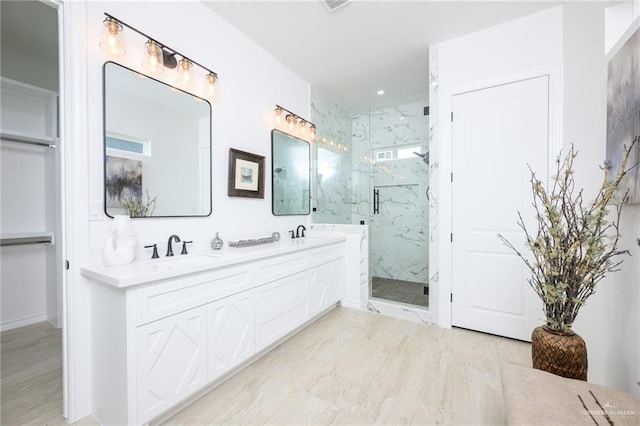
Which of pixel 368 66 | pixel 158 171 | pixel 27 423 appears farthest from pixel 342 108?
pixel 27 423

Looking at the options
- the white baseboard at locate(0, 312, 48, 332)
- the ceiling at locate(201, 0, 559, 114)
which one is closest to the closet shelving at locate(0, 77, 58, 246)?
the white baseboard at locate(0, 312, 48, 332)

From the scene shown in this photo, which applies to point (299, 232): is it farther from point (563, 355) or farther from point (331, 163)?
point (563, 355)

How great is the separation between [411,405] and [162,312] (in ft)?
5.25

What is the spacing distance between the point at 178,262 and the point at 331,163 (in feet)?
9.46

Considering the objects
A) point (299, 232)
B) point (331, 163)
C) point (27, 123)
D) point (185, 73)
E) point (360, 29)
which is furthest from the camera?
point (331, 163)

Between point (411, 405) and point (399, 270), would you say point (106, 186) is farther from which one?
point (399, 270)

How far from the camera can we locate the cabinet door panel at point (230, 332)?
5.63 ft

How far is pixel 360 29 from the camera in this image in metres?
2.52

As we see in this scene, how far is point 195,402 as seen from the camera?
5.52 feet

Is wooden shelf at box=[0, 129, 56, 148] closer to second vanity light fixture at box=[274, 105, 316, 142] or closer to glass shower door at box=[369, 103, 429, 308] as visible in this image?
second vanity light fixture at box=[274, 105, 316, 142]

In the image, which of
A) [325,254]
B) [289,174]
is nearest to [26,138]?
[289,174]

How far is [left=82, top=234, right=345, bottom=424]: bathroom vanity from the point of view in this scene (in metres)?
1.35

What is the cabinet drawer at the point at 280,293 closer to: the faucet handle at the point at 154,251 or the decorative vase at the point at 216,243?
the decorative vase at the point at 216,243

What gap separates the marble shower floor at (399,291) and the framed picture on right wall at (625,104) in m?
2.10
